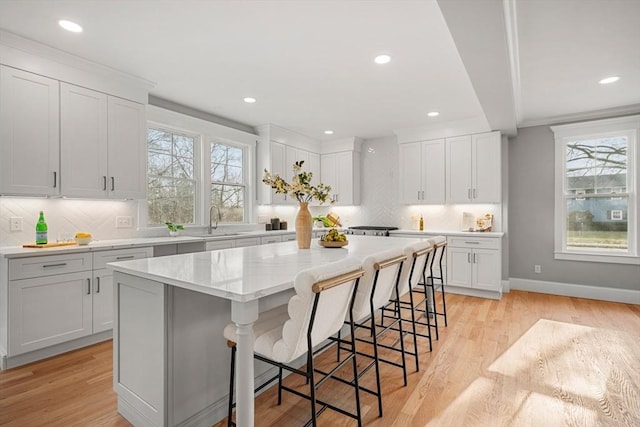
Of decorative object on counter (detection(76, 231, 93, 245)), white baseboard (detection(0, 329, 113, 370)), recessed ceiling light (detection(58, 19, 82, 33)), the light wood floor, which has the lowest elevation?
the light wood floor

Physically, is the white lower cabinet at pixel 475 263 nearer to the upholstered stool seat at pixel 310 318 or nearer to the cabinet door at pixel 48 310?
the upholstered stool seat at pixel 310 318

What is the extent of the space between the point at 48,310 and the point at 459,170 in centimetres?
530

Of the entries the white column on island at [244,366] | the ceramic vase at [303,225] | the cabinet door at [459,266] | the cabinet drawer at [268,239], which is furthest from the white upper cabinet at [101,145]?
the cabinet door at [459,266]

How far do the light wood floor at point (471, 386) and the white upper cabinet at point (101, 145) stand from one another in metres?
1.54

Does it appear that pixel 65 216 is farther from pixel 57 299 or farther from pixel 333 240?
pixel 333 240

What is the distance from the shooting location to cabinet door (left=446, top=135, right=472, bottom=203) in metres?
5.12


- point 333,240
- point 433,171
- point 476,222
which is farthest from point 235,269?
point 476,222

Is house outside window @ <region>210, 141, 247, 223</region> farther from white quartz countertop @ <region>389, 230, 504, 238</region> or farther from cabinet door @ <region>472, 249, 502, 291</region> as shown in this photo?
cabinet door @ <region>472, 249, 502, 291</region>

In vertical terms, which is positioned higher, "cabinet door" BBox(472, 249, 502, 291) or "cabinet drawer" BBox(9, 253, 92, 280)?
"cabinet drawer" BBox(9, 253, 92, 280)

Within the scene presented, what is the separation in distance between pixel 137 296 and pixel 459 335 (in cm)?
290

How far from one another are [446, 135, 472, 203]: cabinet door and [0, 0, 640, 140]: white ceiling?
757 millimetres

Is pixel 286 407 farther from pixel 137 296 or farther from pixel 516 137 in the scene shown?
pixel 516 137

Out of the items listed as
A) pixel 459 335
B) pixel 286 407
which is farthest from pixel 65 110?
pixel 459 335

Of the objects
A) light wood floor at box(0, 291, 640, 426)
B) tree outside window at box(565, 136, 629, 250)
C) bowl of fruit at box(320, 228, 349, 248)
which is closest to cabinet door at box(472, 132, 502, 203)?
tree outside window at box(565, 136, 629, 250)
